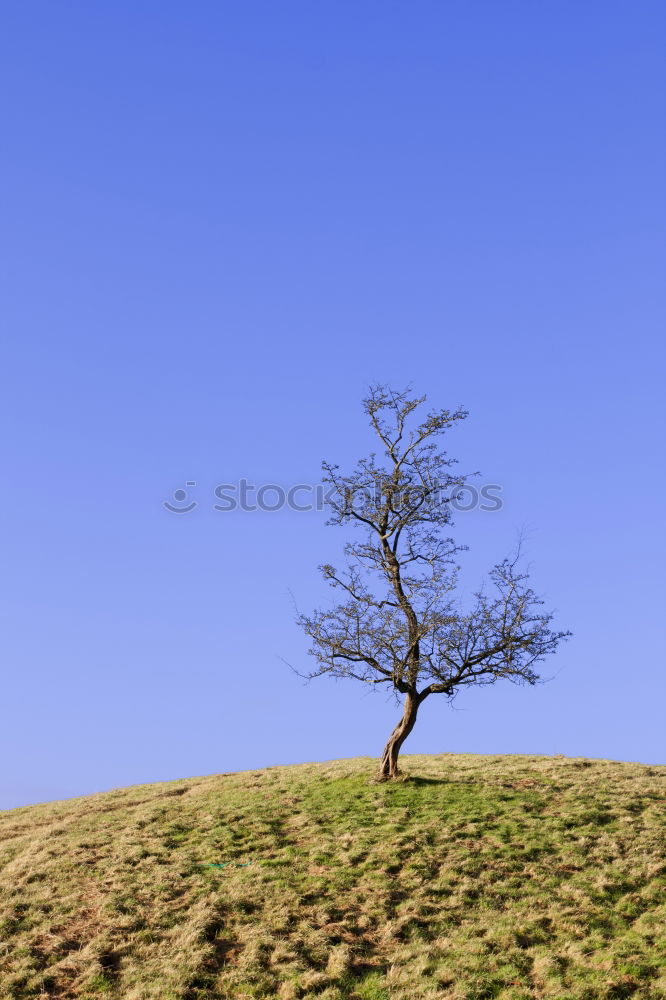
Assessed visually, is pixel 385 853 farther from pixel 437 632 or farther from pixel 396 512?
pixel 396 512

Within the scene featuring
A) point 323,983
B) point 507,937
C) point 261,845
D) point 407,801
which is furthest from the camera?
point 407,801

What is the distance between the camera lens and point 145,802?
1431 inches

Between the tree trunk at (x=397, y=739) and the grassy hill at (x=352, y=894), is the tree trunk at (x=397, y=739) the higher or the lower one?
the higher one

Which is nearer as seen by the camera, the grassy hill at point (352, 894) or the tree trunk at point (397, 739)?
the grassy hill at point (352, 894)

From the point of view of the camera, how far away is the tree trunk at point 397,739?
33688 millimetres

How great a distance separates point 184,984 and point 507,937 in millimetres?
A: 8419

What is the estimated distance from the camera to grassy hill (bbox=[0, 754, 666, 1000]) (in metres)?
20.5

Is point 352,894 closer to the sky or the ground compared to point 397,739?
closer to the ground

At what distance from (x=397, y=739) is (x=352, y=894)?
33.3 feet

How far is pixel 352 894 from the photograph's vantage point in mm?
24141

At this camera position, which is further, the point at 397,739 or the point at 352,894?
the point at 397,739

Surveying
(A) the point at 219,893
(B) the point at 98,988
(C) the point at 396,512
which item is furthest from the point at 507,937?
(C) the point at 396,512

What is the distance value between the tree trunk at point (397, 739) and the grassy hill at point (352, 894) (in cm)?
84

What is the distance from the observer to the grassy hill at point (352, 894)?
20.5m
